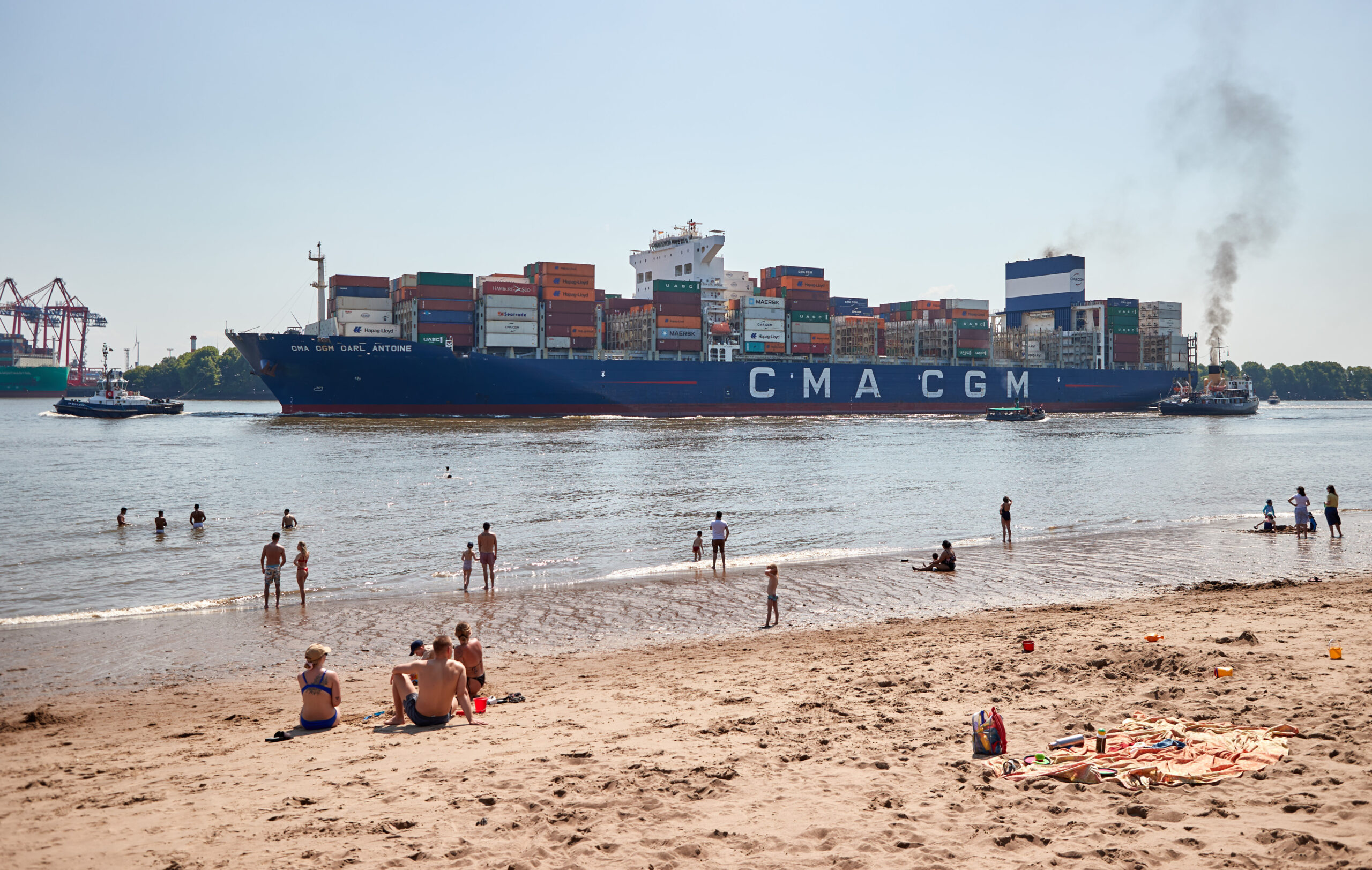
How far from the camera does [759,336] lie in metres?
77.9

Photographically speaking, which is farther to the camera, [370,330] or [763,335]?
[763,335]

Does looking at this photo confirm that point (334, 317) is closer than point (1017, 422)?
Yes

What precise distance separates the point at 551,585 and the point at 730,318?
2456 inches

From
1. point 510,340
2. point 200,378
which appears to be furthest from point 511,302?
point 200,378

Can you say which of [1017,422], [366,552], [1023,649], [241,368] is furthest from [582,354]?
[241,368]

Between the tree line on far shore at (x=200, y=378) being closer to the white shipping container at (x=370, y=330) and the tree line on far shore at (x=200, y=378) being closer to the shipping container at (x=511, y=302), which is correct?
the white shipping container at (x=370, y=330)

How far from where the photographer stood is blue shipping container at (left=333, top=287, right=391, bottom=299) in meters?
67.2

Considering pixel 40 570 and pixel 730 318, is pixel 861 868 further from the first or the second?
pixel 730 318

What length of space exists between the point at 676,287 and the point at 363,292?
25971 millimetres

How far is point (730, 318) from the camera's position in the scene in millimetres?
78312

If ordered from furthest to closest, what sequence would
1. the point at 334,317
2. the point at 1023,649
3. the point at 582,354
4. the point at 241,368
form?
the point at 241,368 → the point at 582,354 → the point at 334,317 → the point at 1023,649

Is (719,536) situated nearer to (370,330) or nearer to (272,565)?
(272,565)

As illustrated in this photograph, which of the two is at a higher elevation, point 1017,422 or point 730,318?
point 730,318

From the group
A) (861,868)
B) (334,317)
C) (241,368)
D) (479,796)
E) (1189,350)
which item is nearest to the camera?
(861,868)
